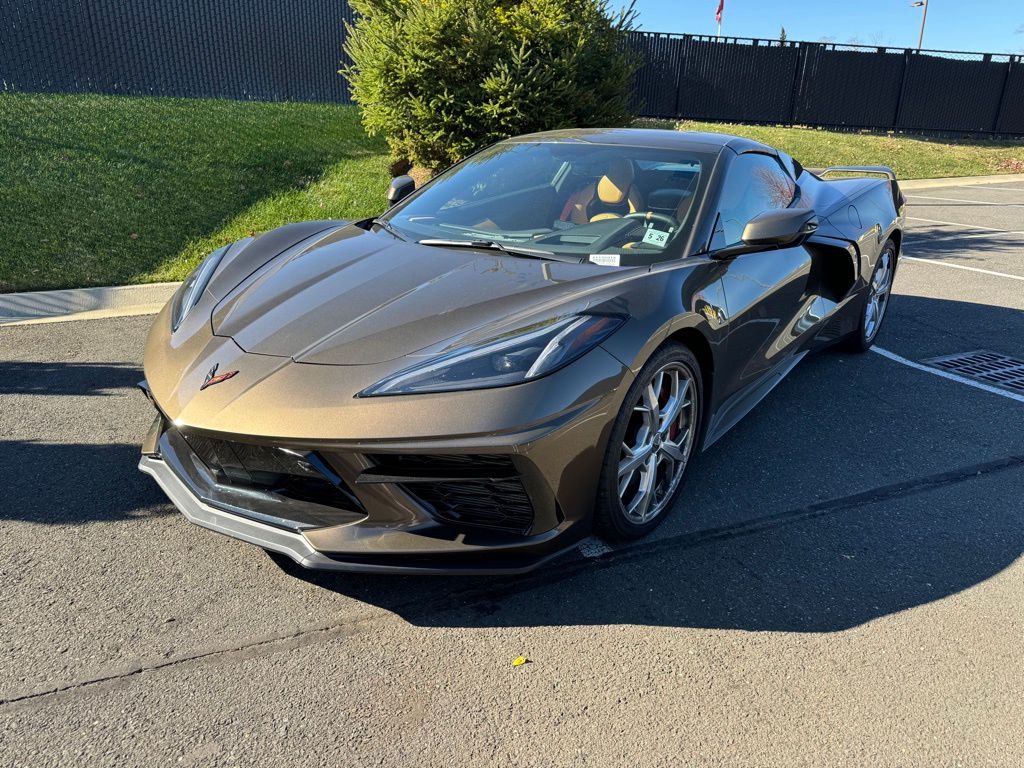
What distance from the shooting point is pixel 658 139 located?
3900 millimetres

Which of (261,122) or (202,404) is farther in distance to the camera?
(261,122)

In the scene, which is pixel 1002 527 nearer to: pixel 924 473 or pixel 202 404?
pixel 924 473

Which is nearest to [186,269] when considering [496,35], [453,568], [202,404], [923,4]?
[496,35]

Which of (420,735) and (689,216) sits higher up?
(689,216)

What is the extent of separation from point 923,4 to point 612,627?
58.8m

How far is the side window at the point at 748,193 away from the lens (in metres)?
3.43

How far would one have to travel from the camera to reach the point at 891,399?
4.42 meters

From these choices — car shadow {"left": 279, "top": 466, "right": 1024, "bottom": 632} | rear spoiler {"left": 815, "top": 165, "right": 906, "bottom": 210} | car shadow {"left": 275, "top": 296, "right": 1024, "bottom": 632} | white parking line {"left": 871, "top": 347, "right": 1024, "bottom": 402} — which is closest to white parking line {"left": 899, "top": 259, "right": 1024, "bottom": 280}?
rear spoiler {"left": 815, "top": 165, "right": 906, "bottom": 210}

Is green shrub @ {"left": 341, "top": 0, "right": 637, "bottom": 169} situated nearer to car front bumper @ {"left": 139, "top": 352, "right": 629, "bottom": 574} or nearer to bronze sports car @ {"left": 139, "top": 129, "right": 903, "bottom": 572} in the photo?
bronze sports car @ {"left": 139, "top": 129, "right": 903, "bottom": 572}

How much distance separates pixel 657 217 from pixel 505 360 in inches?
53.4

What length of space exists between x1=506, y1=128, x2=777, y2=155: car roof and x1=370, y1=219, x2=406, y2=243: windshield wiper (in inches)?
37.0

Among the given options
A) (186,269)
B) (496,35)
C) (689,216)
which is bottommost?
(186,269)

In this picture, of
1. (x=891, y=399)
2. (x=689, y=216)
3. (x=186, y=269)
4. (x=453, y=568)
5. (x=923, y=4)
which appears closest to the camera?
(x=453, y=568)

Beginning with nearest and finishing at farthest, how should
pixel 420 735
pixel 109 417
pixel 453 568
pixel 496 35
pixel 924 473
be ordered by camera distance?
pixel 420 735 < pixel 453 568 < pixel 924 473 < pixel 109 417 < pixel 496 35
